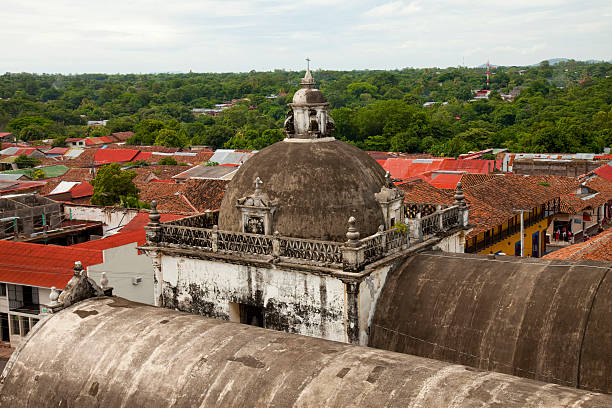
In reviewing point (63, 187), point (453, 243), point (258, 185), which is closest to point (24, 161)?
point (63, 187)

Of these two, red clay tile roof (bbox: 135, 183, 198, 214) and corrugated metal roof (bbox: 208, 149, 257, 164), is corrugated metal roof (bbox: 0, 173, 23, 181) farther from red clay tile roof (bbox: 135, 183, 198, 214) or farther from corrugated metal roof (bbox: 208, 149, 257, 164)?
corrugated metal roof (bbox: 208, 149, 257, 164)

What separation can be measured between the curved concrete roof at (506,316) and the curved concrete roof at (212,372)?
3388mm

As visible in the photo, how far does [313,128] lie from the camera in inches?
710

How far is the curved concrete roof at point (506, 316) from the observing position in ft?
43.8

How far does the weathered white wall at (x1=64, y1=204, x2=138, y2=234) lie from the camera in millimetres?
38906

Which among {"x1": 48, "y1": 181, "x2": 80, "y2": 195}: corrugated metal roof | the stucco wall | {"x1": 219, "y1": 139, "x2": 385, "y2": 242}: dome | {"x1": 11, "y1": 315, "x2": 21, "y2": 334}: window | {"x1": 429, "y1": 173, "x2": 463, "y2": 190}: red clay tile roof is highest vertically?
{"x1": 219, "y1": 139, "x2": 385, "y2": 242}: dome

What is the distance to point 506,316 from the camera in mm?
14523

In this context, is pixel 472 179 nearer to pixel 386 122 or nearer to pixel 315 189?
pixel 315 189

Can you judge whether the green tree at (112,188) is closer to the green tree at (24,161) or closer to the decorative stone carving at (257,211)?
the decorative stone carving at (257,211)

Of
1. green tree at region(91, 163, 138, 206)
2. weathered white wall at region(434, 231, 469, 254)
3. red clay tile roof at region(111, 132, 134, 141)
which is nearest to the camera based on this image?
weathered white wall at region(434, 231, 469, 254)

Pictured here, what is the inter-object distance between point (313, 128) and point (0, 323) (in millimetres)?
19649

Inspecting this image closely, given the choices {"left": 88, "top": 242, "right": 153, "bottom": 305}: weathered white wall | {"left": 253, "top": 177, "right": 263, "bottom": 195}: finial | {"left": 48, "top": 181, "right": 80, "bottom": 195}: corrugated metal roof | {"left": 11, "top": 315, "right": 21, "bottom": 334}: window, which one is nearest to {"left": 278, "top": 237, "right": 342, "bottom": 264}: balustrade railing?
{"left": 253, "top": 177, "right": 263, "bottom": 195}: finial

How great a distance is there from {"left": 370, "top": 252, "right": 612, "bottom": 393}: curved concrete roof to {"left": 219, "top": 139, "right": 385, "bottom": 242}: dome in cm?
184

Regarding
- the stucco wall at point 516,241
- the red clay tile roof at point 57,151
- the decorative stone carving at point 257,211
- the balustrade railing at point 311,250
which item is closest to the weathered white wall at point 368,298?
the balustrade railing at point 311,250
